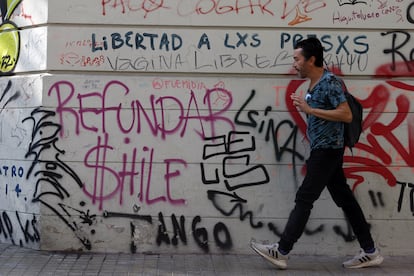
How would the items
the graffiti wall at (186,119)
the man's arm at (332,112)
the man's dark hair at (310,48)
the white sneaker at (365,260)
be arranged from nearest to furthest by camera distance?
the man's arm at (332,112) → the man's dark hair at (310,48) → the white sneaker at (365,260) → the graffiti wall at (186,119)

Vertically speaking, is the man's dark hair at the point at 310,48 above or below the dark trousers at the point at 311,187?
above

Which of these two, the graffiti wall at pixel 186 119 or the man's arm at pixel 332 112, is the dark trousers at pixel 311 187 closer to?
the man's arm at pixel 332 112

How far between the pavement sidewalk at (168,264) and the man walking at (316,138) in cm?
28

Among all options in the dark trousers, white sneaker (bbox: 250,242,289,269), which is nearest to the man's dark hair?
the dark trousers

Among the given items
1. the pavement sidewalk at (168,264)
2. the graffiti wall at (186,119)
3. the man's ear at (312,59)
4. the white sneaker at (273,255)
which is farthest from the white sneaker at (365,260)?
the man's ear at (312,59)

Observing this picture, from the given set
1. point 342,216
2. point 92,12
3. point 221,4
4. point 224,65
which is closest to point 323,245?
point 342,216

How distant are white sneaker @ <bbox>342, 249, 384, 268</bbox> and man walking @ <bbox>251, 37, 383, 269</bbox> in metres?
0.39

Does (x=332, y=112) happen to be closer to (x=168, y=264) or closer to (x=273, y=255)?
(x=273, y=255)

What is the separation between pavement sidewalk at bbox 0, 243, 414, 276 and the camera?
17.6ft

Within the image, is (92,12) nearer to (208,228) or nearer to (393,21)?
(208,228)

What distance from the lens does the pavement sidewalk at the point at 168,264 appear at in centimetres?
538

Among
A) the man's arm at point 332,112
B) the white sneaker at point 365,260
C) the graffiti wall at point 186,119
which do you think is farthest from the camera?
the graffiti wall at point 186,119

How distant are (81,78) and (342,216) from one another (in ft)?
8.70

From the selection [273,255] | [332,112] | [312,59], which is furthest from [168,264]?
[312,59]
